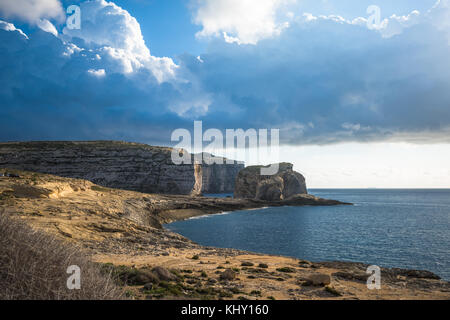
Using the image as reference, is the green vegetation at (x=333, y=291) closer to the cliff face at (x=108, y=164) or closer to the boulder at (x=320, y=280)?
the boulder at (x=320, y=280)

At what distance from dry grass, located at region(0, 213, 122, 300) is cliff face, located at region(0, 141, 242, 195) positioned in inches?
4363

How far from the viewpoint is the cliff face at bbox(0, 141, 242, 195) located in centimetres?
10138

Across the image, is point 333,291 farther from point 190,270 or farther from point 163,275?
point 163,275

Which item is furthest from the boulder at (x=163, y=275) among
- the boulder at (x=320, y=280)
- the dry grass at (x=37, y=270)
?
the boulder at (x=320, y=280)

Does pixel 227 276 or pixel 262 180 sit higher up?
pixel 262 180

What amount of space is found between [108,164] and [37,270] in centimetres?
11412

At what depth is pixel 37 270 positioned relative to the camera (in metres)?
6.64

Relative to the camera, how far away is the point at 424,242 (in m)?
41.7

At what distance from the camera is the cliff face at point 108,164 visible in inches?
3991

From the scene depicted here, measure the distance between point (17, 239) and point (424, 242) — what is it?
175 feet

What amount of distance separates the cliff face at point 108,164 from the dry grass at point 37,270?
111 metres

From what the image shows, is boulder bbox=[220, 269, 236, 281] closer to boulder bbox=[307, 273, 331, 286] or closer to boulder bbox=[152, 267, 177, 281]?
boulder bbox=[152, 267, 177, 281]

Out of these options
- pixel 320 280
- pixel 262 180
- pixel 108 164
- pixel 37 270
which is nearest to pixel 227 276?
pixel 320 280

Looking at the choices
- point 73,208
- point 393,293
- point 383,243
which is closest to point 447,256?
point 383,243
